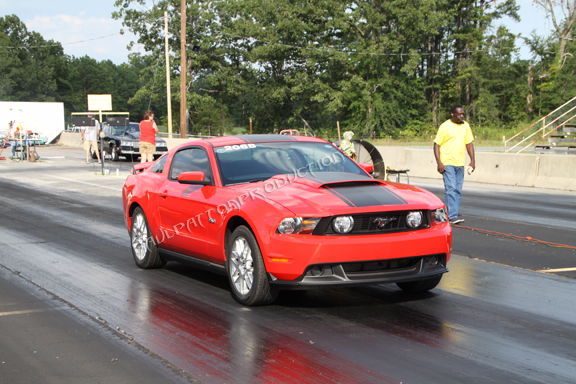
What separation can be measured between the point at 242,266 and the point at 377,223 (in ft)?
4.23

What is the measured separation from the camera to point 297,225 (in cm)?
518

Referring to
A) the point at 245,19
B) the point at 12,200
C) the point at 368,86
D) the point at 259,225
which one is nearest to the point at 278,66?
the point at 245,19

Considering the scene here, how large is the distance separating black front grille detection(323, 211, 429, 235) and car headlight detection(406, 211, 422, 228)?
1.4 inches

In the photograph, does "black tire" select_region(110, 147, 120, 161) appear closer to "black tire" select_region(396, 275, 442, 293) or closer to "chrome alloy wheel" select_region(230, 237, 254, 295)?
"chrome alloy wheel" select_region(230, 237, 254, 295)

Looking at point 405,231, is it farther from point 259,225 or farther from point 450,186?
point 450,186

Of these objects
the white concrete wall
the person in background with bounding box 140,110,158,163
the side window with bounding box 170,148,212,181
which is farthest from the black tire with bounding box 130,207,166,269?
the white concrete wall

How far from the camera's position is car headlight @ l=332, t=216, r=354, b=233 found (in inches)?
203

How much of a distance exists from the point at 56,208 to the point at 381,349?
1074 centimetres

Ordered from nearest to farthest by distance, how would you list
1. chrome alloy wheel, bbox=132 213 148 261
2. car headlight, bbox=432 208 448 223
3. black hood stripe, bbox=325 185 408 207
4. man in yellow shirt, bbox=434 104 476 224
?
black hood stripe, bbox=325 185 408 207, car headlight, bbox=432 208 448 223, chrome alloy wheel, bbox=132 213 148 261, man in yellow shirt, bbox=434 104 476 224

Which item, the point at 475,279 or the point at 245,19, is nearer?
the point at 475,279

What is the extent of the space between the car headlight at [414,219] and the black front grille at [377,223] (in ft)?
0.12

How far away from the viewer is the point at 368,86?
62.0 m

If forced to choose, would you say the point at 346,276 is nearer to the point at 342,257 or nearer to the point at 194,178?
the point at 342,257

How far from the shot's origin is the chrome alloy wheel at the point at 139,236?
7.44 meters
